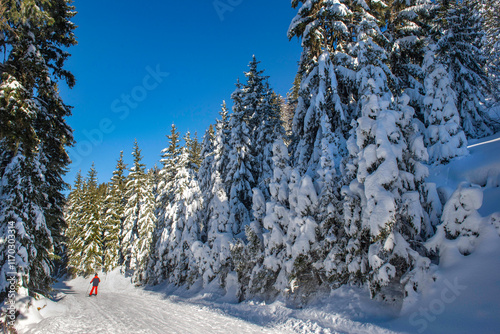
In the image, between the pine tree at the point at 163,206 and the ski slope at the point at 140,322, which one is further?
the pine tree at the point at 163,206

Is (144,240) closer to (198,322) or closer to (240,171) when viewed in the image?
(240,171)

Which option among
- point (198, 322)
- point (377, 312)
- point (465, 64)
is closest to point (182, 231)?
point (198, 322)

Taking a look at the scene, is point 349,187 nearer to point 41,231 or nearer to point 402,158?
point 402,158

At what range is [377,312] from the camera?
8.12 metres

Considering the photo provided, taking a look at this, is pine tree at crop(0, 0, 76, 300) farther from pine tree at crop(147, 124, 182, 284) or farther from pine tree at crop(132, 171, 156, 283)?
pine tree at crop(132, 171, 156, 283)

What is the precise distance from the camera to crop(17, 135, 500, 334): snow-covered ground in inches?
249

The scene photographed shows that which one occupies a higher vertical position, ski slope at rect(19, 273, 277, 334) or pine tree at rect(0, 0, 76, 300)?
pine tree at rect(0, 0, 76, 300)

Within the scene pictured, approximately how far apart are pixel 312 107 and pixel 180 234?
1943 cm

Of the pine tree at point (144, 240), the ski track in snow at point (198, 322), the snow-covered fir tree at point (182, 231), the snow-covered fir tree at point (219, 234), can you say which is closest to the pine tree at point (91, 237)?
the pine tree at point (144, 240)

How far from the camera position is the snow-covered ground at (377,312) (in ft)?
20.8

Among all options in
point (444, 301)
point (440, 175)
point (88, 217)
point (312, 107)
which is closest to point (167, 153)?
point (88, 217)

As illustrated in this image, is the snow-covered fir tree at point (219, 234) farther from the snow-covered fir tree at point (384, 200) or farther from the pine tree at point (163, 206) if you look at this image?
the snow-covered fir tree at point (384, 200)

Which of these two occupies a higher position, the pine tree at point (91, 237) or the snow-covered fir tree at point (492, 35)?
the snow-covered fir tree at point (492, 35)

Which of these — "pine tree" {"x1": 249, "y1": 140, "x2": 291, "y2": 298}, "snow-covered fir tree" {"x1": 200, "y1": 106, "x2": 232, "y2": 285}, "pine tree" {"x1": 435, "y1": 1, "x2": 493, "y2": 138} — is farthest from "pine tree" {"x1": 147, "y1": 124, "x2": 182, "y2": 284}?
"pine tree" {"x1": 435, "y1": 1, "x2": 493, "y2": 138}
